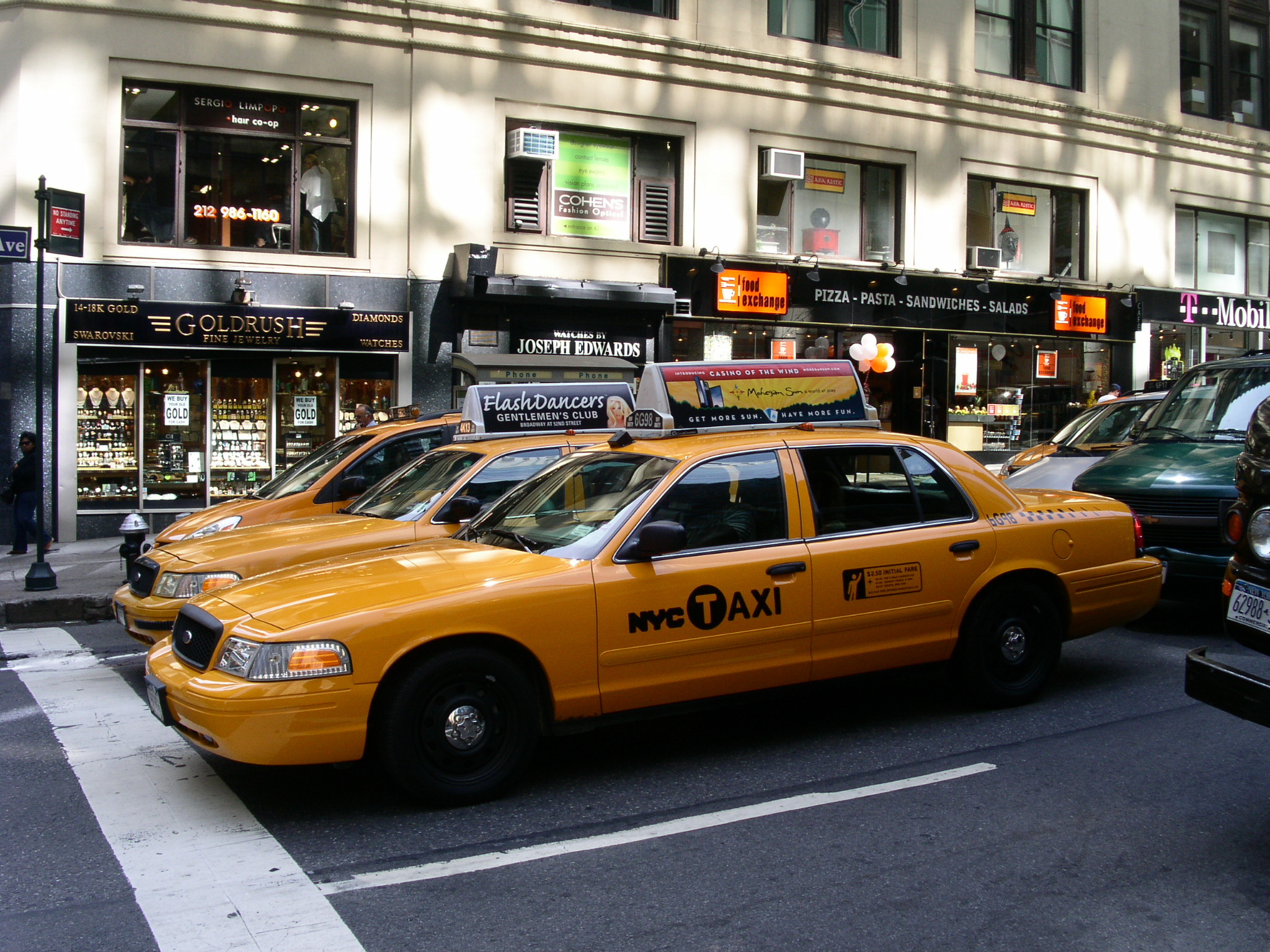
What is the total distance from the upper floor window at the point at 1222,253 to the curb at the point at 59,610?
70.9 feet

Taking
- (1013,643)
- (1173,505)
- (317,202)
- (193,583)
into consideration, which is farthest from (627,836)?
(317,202)

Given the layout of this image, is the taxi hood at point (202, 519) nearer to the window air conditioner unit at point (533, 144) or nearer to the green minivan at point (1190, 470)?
the green minivan at point (1190, 470)

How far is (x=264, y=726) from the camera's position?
4.69 m

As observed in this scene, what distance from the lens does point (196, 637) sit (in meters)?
5.20

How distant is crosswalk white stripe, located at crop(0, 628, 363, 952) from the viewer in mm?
3861

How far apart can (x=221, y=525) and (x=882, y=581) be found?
572cm

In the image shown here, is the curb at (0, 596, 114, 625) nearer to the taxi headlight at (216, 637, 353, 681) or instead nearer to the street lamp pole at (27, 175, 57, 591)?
the street lamp pole at (27, 175, 57, 591)

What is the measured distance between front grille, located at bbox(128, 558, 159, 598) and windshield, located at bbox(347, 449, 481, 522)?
58.8 inches

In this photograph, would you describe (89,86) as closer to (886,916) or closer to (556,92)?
(556,92)

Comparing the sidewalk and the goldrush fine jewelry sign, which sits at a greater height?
the goldrush fine jewelry sign

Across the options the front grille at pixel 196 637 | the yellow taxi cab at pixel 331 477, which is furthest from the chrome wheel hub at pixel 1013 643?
the yellow taxi cab at pixel 331 477

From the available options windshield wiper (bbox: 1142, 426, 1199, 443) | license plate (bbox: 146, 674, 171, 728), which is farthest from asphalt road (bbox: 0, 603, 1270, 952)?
windshield wiper (bbox: 1142, 426, 1199, 443)

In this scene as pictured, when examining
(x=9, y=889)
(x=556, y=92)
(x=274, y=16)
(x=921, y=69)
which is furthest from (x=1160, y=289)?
(x=9, y=889)

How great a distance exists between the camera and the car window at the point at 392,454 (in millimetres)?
9984
